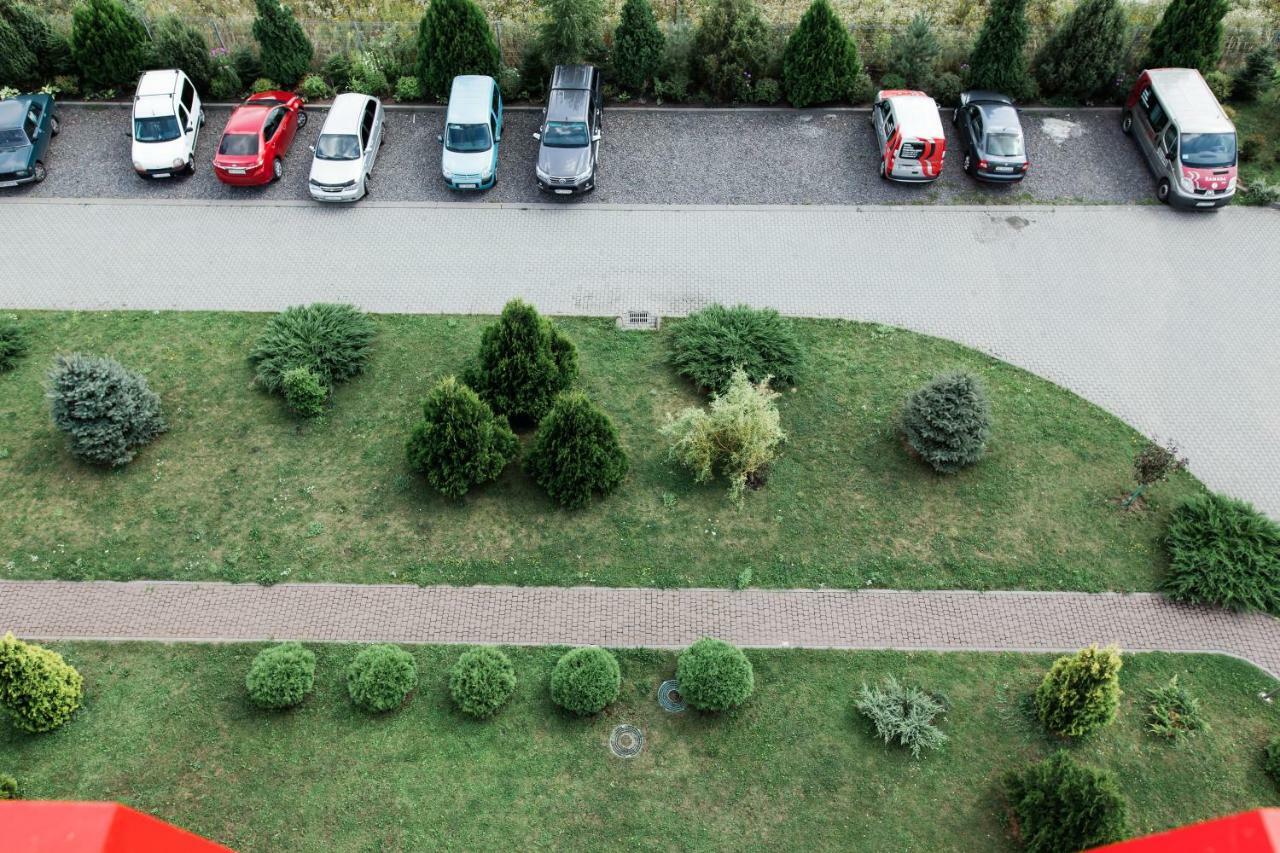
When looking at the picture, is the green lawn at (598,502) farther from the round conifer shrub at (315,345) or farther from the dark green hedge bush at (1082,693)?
the dark green hedge bush at (1082,693)

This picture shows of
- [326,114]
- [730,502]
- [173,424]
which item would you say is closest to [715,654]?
[730,502]

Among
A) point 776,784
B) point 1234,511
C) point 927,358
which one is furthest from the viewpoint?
point 927,358

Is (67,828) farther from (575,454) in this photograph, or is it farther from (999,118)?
(999,118)

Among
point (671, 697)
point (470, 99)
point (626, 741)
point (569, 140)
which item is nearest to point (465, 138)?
point (470, 99)

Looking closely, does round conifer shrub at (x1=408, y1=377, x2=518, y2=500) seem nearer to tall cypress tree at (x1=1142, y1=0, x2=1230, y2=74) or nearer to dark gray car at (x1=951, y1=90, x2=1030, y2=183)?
dark gray car at (x1=951, y1=90, x2=1030, y2=183)

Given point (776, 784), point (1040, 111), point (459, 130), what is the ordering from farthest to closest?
point (1040, 111) → point (459, 130) → point (776, 784)

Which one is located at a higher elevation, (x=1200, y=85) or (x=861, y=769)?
(x=1200, y=85)

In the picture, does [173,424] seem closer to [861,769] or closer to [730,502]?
[730,502]
